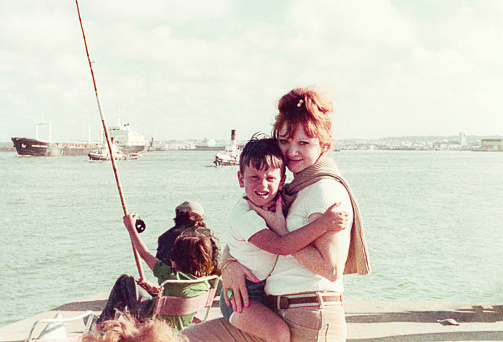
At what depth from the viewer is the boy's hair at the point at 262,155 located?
1959mm

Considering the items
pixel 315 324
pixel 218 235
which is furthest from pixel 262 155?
pixel 218 235

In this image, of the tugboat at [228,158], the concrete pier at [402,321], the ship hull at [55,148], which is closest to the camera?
the concrete pier at [402,321]

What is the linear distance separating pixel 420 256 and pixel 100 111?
18.3 metres

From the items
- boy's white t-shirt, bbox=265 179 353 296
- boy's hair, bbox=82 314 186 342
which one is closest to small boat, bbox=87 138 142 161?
boy's white t-shirt, bbox=265 179 353 296

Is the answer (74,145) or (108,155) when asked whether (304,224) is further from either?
(74,145)

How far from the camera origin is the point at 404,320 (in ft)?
18.0

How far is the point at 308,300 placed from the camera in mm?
1905

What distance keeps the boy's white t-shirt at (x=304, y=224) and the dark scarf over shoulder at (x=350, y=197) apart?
24 mm

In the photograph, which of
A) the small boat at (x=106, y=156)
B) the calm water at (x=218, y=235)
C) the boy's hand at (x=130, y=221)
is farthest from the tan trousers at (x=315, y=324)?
the small boat at (x=106, y=156)

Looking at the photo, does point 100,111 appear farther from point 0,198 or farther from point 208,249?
point 0,198

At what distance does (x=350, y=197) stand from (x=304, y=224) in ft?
0.59

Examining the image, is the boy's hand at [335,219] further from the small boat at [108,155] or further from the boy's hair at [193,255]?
the small boat at [108,155]

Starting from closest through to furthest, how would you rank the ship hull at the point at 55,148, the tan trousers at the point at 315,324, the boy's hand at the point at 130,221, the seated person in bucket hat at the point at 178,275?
the tan trousers at the point at 315,324, the boy's hand at the point at 130,221, the seated person in bucket hat at the point at 178,275, the ship hull at the point at 55,148

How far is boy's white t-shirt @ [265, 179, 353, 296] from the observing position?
1.88m
